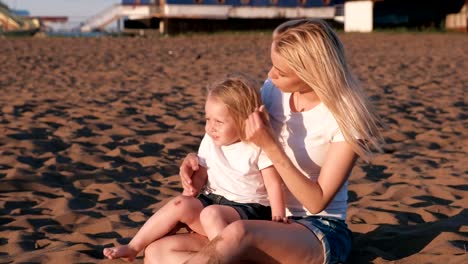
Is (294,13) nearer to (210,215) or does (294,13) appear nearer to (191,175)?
(191,175)

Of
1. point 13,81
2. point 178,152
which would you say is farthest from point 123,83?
point 178,152

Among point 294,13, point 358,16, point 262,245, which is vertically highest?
point 294,13

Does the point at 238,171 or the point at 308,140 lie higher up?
the point at 308,140

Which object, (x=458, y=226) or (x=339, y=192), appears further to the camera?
(x=458, y=226)

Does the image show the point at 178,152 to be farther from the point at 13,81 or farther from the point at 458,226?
the point at 13,81

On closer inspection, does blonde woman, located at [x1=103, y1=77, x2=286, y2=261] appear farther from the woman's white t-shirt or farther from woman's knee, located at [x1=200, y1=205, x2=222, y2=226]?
the woman's white t-shirt

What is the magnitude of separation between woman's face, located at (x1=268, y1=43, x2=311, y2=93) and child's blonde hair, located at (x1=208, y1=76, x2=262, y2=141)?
0.36 feet

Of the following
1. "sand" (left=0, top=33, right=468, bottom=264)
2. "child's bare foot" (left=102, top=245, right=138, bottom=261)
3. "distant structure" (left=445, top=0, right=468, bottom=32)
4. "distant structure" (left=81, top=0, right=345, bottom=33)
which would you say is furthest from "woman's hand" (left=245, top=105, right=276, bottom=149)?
"distant structure" (left=81, top=0, right=345, bottom=33)

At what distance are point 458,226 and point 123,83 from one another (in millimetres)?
9167

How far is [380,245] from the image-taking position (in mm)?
3893

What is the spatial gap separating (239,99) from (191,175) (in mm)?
454

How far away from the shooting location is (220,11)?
35281mm

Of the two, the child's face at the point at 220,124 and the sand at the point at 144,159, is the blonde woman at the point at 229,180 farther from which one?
the sand at the point at 144,159

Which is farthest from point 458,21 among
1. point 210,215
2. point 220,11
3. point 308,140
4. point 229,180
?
point 210,215
